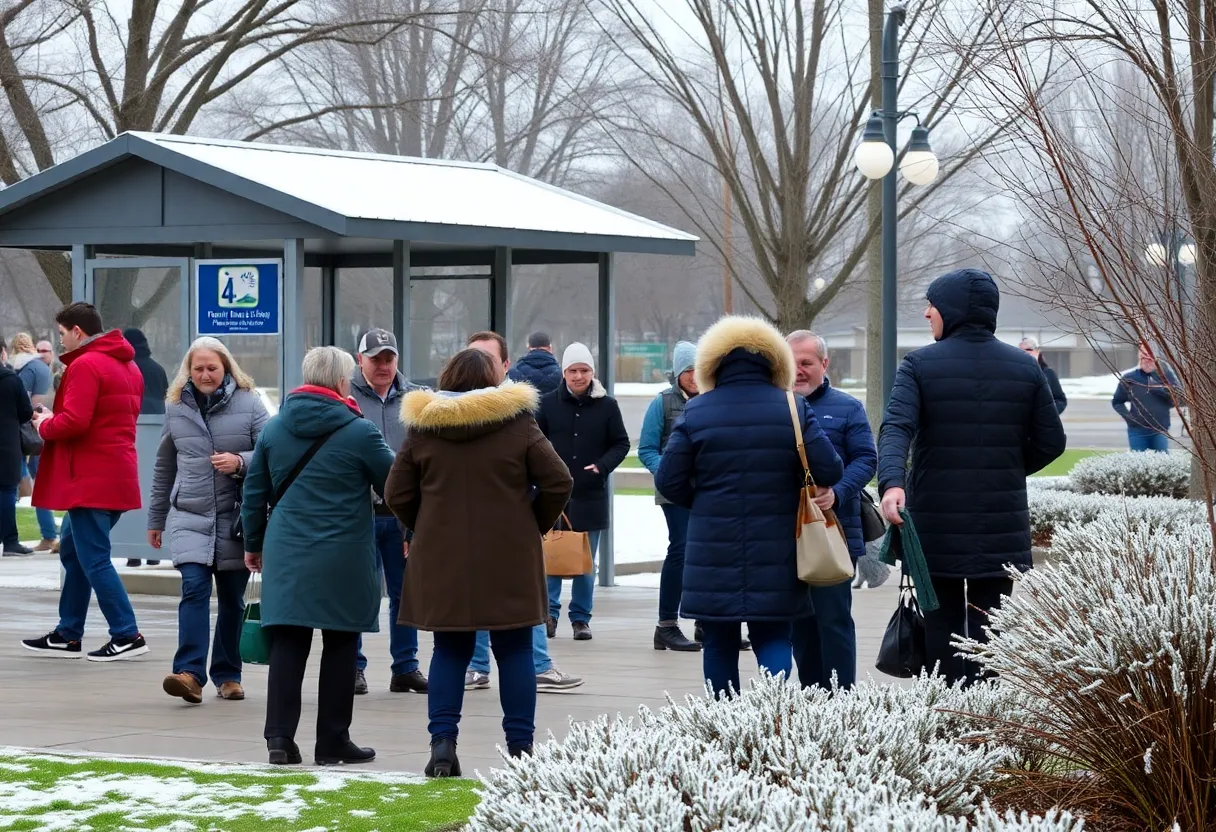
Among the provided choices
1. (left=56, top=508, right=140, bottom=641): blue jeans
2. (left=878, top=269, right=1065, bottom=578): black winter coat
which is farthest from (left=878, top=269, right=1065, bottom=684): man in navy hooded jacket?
(left=56, top=508, right=140, bottom=641): blue jeans

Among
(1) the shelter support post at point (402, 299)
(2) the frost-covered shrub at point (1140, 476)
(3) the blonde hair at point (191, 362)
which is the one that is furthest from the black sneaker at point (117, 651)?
(2) the frost-covered shrub at point (1140, 476)

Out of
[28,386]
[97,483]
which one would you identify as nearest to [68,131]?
[28,386]

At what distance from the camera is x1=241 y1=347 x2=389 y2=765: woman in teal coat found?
7410mm

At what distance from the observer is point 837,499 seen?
742 cm

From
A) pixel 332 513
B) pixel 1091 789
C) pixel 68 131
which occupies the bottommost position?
pixel 1091 789

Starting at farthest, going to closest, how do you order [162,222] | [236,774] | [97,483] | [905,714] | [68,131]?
[68,131] < [162,222] < [97,483] < [236,774] < [905,714]

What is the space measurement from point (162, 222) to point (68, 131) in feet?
46.5

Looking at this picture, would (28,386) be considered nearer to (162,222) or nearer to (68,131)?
(162,222)

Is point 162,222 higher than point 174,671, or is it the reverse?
point 162,222

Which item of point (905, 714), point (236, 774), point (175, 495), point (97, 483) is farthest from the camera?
point (97, 483)

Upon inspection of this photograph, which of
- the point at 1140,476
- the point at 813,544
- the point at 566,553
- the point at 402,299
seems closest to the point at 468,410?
the point at 813,544

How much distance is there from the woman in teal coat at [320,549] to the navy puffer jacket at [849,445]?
1919 mm

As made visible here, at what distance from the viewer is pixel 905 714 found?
5379 mm

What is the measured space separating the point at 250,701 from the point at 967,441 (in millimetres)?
4038
